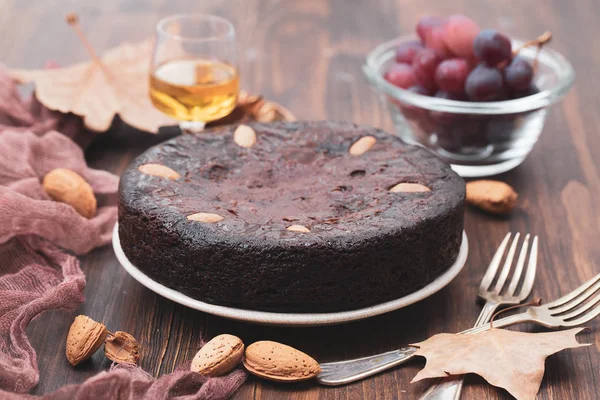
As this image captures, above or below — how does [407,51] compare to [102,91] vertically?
above

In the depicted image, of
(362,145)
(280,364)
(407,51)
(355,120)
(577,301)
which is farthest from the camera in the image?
(355,120)

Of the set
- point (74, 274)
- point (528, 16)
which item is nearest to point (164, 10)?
point (528, 16)

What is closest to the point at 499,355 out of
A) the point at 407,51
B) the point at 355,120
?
the point at 407,51

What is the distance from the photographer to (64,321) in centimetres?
152

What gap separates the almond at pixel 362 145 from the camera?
1.77 meters

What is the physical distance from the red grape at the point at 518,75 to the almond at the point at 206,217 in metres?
0.84

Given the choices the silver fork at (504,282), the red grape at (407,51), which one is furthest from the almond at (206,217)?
the red grape at (407,51)

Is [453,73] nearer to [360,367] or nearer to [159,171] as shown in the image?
[159,171]

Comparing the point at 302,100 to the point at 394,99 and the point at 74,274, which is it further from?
the point at 74,274

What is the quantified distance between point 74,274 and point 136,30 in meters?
1.49

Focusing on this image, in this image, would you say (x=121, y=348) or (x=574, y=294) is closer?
(x=121, y=348)

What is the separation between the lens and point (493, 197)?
190 centimetres

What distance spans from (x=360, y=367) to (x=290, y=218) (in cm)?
29

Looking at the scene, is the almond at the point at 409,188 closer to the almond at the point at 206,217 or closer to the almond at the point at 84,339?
the almond at the point at 206,217
